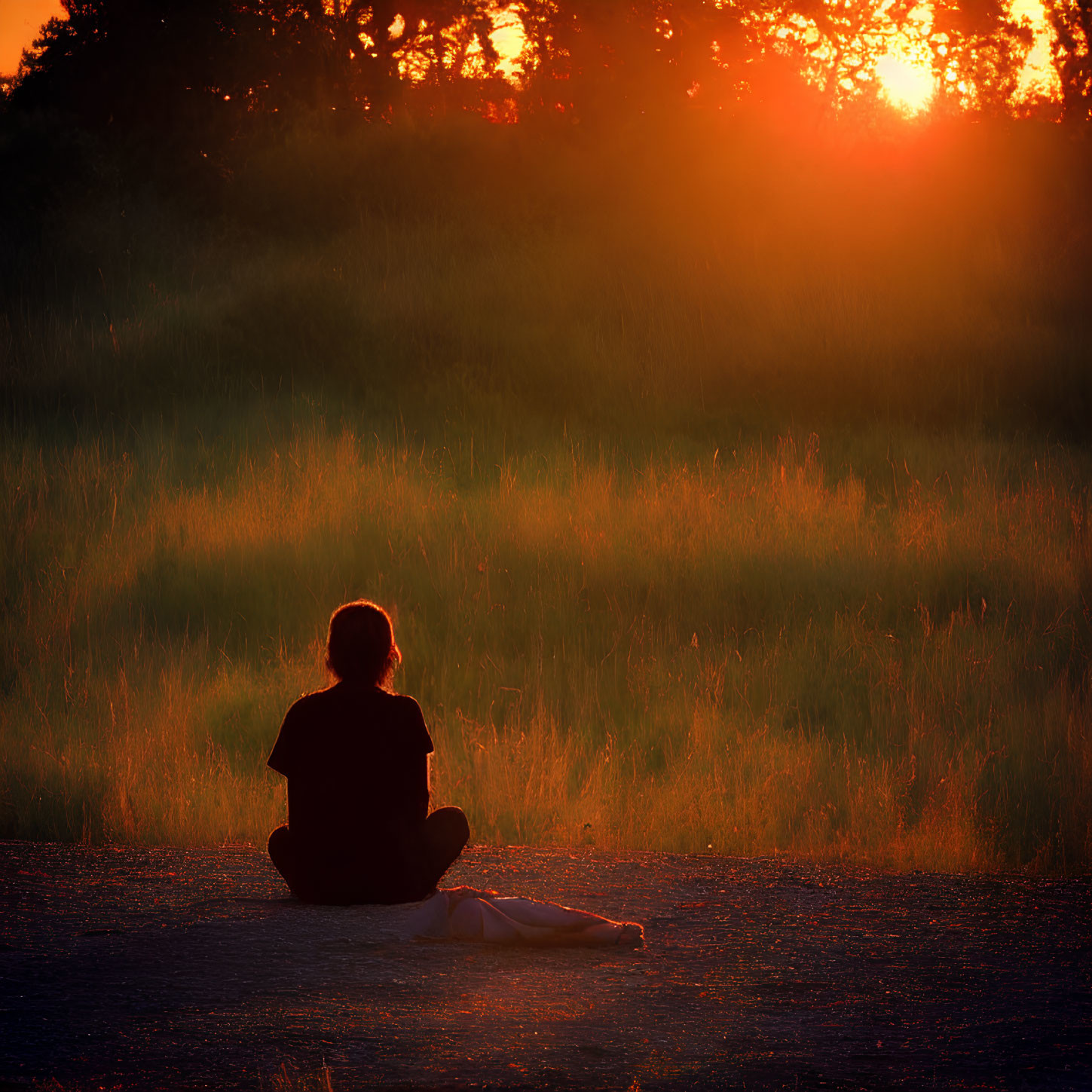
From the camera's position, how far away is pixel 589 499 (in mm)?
15516

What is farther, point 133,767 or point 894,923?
point 133,767

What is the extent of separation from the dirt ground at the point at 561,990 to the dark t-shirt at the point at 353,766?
35cm

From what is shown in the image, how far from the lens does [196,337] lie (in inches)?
872

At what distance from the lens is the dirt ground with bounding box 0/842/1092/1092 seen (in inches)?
163

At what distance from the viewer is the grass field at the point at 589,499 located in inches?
353

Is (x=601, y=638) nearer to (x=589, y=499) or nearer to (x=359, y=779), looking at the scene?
(x=589, y=499)

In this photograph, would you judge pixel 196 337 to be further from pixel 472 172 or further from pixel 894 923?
pixel 894 923

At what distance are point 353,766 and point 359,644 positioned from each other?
47 cm

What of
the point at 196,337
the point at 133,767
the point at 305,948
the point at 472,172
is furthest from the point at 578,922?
the point at 472,172

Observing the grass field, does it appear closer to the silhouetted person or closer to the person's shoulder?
the silhouetted person

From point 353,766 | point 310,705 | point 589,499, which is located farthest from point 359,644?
point 589,499

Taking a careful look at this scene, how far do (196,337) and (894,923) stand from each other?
18.2 meters

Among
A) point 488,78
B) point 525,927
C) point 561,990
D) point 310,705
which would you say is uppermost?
point 488,78

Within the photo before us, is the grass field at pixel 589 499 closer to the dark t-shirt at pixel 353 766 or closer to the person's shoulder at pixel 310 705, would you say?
the dark t-shirt at pixel 353 766
